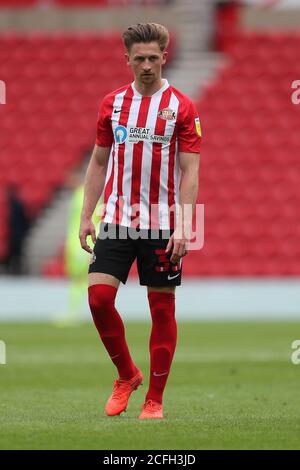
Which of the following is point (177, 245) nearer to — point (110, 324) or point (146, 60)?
point (110, 324)

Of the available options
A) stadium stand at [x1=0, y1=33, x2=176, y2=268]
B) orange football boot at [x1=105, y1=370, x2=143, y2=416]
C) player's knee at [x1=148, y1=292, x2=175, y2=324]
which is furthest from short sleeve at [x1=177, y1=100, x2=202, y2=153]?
stadium stand at [x1=0, y1=33, x2=176, y2=268]

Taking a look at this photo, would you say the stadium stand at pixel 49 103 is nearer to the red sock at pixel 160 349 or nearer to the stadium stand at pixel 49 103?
the stadium stand at pixel 49 103

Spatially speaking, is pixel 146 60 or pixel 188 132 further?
pixel 188 132

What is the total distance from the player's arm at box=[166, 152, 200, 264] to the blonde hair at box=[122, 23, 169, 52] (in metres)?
0.61

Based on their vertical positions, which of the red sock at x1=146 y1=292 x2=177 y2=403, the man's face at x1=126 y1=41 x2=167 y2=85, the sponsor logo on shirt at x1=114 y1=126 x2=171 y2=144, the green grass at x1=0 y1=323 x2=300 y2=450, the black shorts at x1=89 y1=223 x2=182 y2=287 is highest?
the man's face at x1=126 y1=41 x2=167 y2=85

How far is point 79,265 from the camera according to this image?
47.9 feet

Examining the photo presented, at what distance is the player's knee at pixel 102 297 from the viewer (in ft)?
20.1

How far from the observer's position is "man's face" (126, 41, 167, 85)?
6023mm

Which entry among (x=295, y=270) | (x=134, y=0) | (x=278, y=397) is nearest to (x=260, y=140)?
(x=295, y=270)

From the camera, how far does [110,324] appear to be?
6.23m

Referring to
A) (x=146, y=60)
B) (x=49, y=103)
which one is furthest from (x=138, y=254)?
(x=49, y=103)

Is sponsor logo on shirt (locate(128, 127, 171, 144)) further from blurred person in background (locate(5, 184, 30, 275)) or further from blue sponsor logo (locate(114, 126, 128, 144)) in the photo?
blurred person in background (locate(5, 184, 30, 275))

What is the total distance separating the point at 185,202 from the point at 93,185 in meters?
0.54
